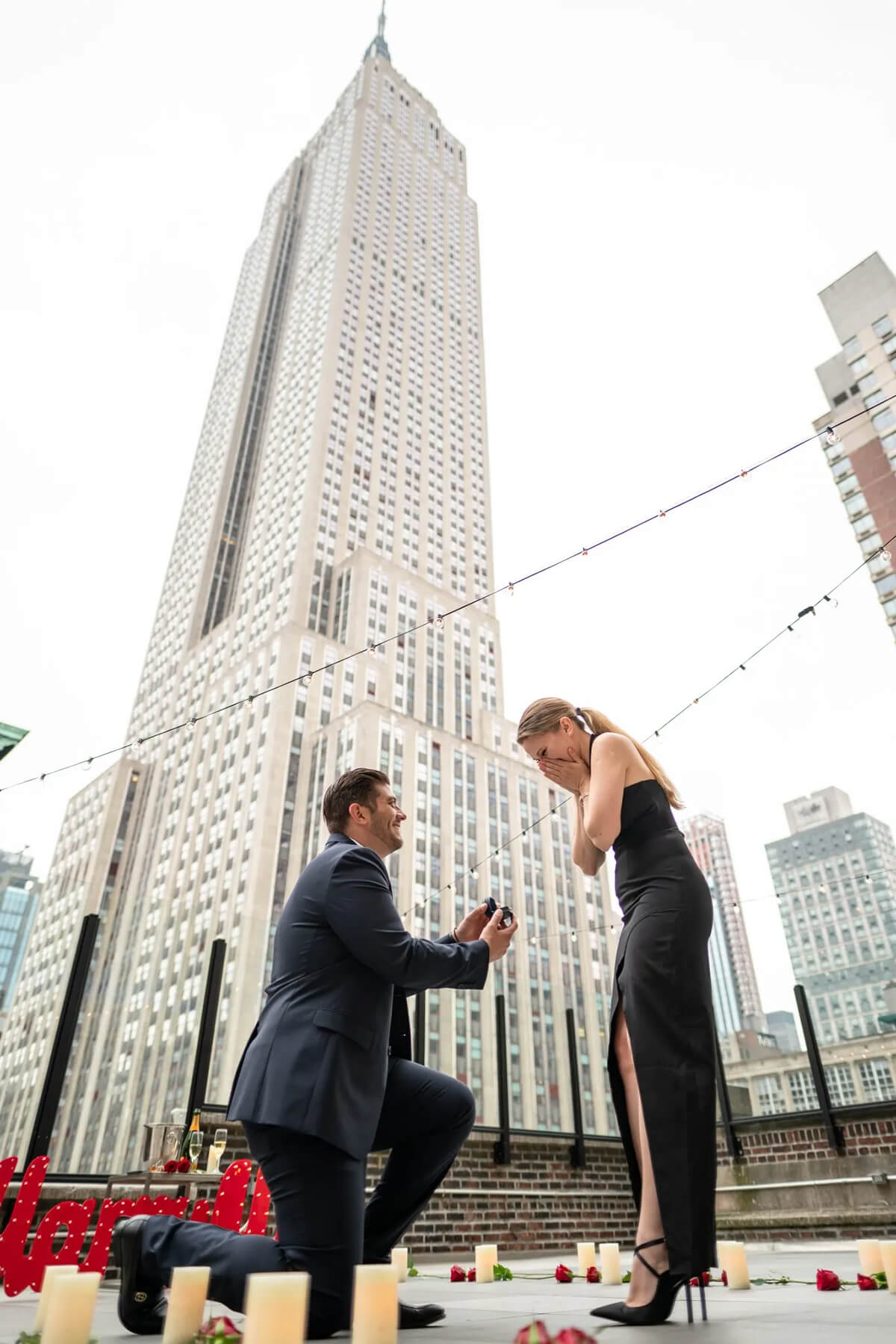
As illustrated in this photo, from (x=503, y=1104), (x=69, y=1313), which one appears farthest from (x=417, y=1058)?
(x=69, y=1313)

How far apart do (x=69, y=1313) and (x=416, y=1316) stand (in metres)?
0.90

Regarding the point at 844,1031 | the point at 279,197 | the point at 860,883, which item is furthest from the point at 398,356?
the point at 844,1031

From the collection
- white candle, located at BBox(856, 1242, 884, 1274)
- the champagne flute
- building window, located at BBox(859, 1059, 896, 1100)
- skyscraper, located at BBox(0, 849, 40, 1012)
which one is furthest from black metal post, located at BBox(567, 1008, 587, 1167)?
skyscraper, located at BBox(0, 849, 40, 1012)

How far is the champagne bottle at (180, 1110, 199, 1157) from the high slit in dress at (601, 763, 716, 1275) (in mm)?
2968

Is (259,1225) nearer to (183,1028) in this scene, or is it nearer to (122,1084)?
(183,1028)

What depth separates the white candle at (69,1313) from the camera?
1.45m

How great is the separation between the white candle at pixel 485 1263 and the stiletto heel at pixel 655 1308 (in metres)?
1.70

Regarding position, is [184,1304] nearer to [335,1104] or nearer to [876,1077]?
[335,1104]

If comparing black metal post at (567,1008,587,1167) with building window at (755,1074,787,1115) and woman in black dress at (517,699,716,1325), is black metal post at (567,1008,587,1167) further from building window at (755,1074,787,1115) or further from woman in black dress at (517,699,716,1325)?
building window at (755,1074,787,1115)

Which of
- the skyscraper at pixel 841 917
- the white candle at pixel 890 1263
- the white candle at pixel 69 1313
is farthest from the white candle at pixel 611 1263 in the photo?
the skyscraper at pixel 841 917

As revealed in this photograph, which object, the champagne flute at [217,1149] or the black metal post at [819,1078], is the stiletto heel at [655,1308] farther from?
the black metal post at [819,1078]

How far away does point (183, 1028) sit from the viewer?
45.2m

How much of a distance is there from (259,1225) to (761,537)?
1565cm

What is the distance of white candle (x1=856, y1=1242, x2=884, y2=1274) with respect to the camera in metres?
2.64
